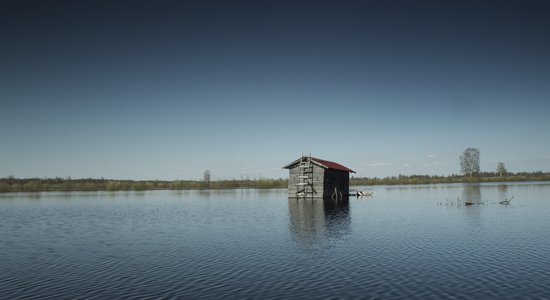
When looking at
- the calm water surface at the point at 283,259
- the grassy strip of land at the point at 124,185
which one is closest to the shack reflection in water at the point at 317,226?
the calm water surface at the point at 283,259

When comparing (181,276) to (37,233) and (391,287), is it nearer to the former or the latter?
(391,287)

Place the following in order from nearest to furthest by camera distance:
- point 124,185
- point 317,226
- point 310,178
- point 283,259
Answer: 1. point 283,259
2. point 317,226
3. point 310,178
4. point 124,185

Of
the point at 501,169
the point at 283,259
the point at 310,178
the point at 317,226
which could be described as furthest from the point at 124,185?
the point at 501,169

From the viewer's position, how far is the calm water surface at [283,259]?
1545 centimetres

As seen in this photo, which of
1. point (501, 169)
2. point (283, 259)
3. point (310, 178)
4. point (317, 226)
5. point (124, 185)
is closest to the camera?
point (283, 259)

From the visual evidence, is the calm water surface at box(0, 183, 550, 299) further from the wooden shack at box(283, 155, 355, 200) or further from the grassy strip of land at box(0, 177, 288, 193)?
the grassy strip of land at box(0, 177, 288, 193)

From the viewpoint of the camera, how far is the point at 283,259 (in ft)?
70.0

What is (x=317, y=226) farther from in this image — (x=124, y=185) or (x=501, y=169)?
(x=501, y=169)

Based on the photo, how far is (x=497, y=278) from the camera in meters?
16.7

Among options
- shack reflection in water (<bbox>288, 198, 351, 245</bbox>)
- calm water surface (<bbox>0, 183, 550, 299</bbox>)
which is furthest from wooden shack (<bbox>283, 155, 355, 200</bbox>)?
calm water surface (<bbox>0, 183, 550, 299</bbox>)

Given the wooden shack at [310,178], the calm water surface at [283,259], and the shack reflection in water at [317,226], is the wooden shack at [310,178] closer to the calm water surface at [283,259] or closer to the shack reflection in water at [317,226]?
the shack reflection in water at [317,226]

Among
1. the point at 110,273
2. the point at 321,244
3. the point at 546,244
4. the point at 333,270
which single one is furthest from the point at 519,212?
the point at 110,273

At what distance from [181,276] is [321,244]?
10768 mm

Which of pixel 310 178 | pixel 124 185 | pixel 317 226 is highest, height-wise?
pixel 310 178
